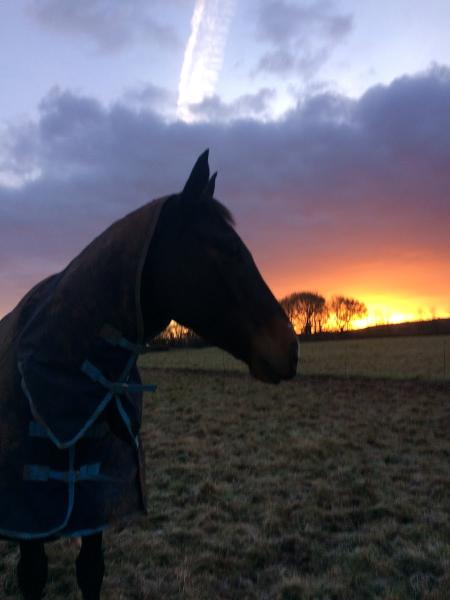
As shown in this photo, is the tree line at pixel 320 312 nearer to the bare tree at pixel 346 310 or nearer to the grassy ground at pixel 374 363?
the bare tree at pixel 346 310

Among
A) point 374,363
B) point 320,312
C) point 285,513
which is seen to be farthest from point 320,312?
point 285,513

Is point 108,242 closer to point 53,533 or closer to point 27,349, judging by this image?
point 27,349

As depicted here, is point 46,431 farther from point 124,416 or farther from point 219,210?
point 219,210

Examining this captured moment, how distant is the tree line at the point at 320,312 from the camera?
42.9m

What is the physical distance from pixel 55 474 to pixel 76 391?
0.45m

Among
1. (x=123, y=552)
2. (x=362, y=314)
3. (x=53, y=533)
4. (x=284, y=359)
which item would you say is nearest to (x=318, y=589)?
(x=123, y=552)

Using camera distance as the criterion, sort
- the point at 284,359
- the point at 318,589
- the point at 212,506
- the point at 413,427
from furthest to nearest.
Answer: the point at 413,427 → the point at 212,506 → the point at 318,589 → the point at 284,359

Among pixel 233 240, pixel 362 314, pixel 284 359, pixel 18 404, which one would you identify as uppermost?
pixel 362 314

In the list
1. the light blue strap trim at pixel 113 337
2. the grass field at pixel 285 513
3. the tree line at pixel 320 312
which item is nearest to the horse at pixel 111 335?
the light blue strap trim at pixel 113 337

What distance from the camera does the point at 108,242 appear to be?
2096 mm

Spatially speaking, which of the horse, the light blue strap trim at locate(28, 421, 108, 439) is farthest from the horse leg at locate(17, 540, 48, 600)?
the light blue strap trim at locate(28, 421, 108, 439)

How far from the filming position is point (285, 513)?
17.1ft

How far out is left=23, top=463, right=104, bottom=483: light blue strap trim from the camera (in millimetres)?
2112

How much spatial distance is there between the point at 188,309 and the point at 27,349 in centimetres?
66
